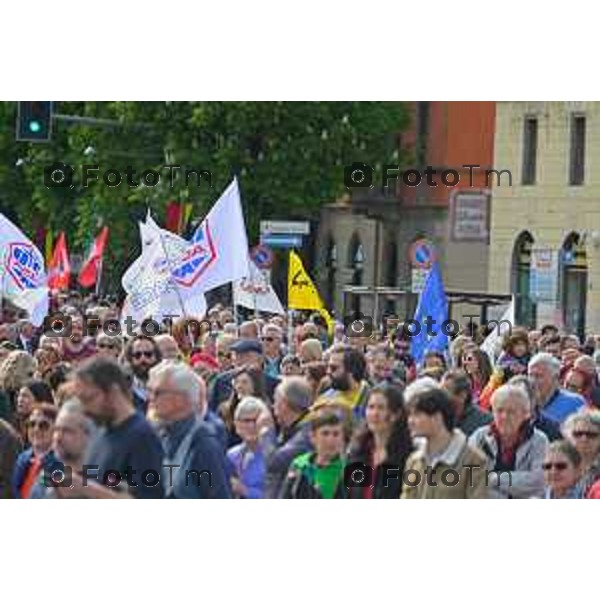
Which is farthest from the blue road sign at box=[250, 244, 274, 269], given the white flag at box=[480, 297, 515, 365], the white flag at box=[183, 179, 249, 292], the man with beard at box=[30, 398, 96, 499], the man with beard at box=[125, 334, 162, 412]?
the man with beard at box=[30, 398, 96, 499]

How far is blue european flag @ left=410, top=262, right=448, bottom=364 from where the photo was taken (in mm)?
21438

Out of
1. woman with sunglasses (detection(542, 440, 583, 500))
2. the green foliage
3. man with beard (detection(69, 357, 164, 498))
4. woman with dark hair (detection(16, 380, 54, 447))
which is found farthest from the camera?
the green foliage

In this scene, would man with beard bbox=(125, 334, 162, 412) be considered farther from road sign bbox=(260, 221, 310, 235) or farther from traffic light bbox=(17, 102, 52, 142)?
road sign bbox=(260, 221, 310, 235)

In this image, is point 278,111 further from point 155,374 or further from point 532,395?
point 155,374

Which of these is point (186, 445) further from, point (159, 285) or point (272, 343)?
point (159, 285)

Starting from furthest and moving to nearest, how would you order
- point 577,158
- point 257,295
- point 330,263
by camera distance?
point 330,263 → point 577,158 → point 257,295

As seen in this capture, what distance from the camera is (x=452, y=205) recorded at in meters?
22.8

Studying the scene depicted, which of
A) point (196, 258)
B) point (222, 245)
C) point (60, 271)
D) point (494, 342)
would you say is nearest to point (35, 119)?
point (222, 245)

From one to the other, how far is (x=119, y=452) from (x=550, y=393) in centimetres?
514

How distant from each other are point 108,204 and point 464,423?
15234mm

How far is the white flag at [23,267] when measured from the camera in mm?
25594

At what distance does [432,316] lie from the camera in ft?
71.5

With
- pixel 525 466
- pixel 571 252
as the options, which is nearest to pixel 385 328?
pixel 571 252

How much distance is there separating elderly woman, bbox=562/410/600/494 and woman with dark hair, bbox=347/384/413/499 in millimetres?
1034
